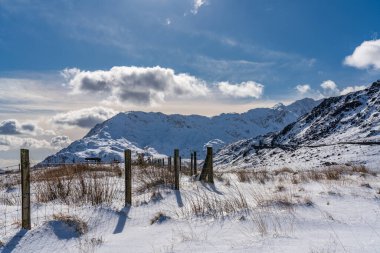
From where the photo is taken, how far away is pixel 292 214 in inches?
303

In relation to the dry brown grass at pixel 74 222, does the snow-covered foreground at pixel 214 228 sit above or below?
below

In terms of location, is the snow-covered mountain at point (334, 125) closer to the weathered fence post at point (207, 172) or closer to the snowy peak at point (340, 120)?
the snowy peak at point (340, 120)

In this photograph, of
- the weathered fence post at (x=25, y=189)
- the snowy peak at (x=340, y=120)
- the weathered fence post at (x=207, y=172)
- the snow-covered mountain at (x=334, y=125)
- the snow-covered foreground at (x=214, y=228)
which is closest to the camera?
the snow-covered foreground at (x=214, y=228)

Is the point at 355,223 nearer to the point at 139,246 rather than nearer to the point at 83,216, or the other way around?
the point at 139,246

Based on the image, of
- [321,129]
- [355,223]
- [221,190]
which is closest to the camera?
[355,223]

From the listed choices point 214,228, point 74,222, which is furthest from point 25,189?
point 214,228

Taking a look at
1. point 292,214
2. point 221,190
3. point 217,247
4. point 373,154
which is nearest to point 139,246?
point 217,247

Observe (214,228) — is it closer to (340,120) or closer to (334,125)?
(334,125)

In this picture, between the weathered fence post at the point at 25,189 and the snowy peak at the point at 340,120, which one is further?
the snowy peak at the point at 340,120

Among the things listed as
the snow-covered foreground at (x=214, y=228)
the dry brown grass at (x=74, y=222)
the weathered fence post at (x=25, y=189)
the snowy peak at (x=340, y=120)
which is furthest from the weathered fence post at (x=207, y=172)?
the snowy peak at (x=340, y=120)

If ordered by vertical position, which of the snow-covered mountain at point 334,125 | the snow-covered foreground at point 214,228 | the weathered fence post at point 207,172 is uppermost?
the snow-covered mountain at point 334,125

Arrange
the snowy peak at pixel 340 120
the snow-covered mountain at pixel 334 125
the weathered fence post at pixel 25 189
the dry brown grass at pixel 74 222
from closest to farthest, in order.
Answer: the weathered fence post at pixel 25 189, the dry brown grass at pixel 74 222, the snow-covered mountain at pixel 334 125, the snowy peak at pixel 340 120

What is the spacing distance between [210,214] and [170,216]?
0.81m

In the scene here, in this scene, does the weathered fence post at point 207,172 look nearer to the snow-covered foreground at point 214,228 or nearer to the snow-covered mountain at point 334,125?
the snow-covered foreground at point 214,228
